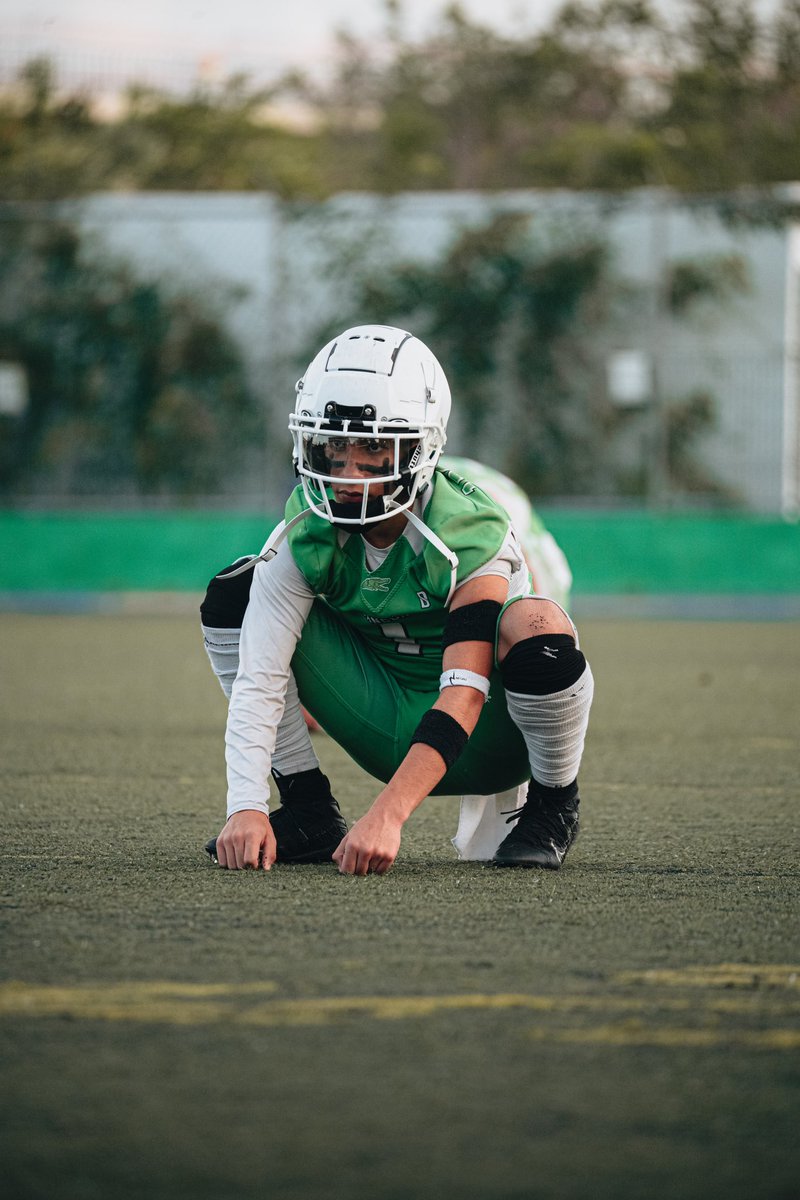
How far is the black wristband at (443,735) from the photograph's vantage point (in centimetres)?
361

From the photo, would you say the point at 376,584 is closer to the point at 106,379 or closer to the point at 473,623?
the point at 473,623

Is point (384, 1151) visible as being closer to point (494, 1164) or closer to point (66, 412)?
point (494, 1164)

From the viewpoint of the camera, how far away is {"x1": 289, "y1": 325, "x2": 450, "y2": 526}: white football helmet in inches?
145

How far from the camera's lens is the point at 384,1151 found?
2104mm

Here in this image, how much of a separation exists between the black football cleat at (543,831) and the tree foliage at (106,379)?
15.1 meters

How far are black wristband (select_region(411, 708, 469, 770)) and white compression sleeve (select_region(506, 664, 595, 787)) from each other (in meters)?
0.19

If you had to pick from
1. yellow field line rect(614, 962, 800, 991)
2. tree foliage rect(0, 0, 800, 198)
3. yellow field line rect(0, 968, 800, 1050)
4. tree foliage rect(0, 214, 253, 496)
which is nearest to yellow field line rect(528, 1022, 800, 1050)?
yellow field line rect(0, 968, 800, 1050)

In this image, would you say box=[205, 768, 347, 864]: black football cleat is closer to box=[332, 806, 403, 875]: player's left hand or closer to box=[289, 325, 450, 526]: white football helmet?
box=[332, 806, 403, 875]: player's left hand

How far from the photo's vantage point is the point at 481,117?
3130 cm

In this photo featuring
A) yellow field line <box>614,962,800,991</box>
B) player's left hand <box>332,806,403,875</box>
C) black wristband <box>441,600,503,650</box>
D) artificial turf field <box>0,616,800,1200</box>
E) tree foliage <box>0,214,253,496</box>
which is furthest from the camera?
tree foliage <box>0,214,253,496</box>

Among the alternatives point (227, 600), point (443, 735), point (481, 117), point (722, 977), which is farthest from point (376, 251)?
point (722, 977)

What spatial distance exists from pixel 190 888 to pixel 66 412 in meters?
16.4

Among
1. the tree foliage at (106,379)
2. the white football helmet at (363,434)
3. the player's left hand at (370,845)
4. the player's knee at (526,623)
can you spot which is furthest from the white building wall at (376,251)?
the player's left hand at (370,845)

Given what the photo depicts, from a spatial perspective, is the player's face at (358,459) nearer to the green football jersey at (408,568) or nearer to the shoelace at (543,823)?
the green football jersey at (408,568)
